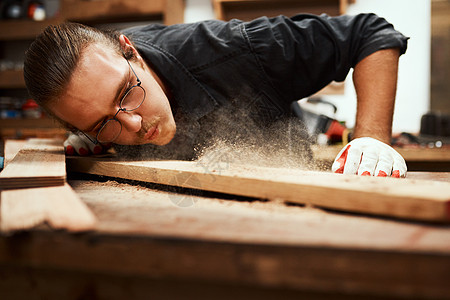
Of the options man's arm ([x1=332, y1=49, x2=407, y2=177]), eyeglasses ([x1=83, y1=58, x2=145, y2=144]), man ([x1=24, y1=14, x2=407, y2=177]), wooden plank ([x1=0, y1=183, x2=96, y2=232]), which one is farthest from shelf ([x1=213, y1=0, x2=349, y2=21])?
wooden plank ([x1=0, y1=183, x2=96, y2=232])

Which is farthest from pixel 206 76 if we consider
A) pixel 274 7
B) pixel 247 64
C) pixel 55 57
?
pixel 274 7

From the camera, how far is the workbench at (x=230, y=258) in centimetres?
37

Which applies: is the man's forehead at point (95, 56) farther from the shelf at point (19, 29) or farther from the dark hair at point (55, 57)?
the shelf at point (19, 29)

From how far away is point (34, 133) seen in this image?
2957mm

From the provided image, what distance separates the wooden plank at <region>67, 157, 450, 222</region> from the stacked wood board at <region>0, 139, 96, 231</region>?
0.73 feet

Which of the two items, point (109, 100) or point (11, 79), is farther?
point (11, 79)

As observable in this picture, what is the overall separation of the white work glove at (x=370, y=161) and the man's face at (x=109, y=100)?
58 centimetres

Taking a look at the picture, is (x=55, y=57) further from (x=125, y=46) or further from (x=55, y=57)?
(x=125, y=46)

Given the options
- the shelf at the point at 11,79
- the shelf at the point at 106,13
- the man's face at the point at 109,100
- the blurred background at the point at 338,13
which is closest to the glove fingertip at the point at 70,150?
the man's face at the point at 109,100

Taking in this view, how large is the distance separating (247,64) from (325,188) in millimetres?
Answer: 838

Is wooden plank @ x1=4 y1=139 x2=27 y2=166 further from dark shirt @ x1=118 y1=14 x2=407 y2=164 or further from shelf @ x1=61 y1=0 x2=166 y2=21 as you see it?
shelf @ x1=61 y1=0 x2=166 y2=21

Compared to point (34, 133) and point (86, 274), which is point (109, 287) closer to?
point (86, 274)

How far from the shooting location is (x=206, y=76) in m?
1.32

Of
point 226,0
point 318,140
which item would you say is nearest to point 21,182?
point 318,140
